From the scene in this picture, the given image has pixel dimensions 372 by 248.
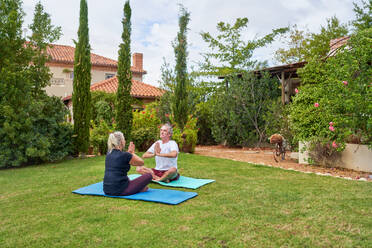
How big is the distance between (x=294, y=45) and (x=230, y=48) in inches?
311

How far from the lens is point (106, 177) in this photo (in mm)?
5090

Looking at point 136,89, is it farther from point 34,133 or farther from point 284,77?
point 34,133

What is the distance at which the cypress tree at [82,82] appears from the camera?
10.6 meters

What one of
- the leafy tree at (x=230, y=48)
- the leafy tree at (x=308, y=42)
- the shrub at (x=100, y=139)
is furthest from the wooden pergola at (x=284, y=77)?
the leafy tree at (x=308, y=42)

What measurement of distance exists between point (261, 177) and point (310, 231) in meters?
3.27

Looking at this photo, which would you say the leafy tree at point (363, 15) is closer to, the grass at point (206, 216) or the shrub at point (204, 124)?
the shrub at point (204, 124)

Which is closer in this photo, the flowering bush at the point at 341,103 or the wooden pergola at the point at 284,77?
the flowering bush at the point at 341,103

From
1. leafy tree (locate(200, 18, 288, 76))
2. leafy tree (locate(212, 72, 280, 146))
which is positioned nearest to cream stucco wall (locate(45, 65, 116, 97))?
leafy tree (locate(200, 18, 288, 76))

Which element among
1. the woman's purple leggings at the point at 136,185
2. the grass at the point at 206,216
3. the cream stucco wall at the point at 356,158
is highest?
the cream stucco wall at the point at 356,158

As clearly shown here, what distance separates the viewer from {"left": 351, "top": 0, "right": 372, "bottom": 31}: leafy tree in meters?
18.8

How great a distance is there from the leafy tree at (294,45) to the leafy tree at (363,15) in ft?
19.4

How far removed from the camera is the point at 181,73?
40.5 feet

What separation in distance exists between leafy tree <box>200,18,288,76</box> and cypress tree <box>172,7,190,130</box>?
9.91m

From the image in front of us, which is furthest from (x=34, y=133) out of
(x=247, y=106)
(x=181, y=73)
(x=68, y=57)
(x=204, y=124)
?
(x=68, y=57)
